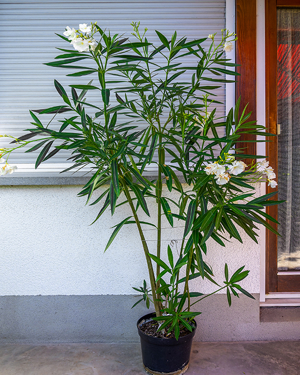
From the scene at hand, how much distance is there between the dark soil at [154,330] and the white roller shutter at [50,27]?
1397 mm

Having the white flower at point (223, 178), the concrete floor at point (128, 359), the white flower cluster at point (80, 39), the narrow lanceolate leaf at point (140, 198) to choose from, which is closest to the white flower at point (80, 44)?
the white flower cluster at point (80, 39)

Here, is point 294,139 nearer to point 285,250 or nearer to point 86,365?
point 285,250

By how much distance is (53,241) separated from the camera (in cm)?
222

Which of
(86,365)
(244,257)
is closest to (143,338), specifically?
(86,365)

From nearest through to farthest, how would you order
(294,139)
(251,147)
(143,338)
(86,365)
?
(143,338)
(86,365)
(251,147)
(294,139)

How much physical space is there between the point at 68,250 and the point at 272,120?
165 cm

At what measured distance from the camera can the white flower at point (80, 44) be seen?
141cm

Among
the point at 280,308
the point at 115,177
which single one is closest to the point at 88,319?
the point at 115,177

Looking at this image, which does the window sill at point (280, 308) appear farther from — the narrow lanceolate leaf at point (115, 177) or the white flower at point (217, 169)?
the narrow lanceolate leaf at point (115, 177)

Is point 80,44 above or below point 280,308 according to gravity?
above

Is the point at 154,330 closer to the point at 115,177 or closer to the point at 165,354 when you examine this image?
the point at 165,354

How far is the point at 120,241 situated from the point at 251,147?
1.07 metres

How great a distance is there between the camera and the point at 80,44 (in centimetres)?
142

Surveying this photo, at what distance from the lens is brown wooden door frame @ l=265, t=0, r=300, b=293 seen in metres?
2.20
